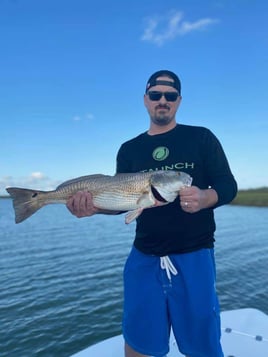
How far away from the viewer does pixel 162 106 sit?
4.09 metres

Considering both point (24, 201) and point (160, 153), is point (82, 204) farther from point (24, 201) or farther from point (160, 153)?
point (160, 153)

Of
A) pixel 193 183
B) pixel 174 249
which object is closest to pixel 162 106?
pixel 193 183

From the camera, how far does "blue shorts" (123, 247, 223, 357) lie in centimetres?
365

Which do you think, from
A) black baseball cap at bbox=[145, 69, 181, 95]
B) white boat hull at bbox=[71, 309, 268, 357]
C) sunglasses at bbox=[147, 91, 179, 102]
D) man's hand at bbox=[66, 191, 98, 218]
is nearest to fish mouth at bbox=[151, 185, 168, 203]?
man's hand at bbox=[66, 191, 98, 218]

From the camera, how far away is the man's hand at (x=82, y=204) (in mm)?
4062

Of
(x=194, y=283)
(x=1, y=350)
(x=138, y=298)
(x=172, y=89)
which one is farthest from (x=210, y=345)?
(x=1, y=350)

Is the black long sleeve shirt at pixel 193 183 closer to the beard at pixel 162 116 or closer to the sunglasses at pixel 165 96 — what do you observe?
the beard at pixel 162 116

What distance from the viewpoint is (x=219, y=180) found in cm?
375

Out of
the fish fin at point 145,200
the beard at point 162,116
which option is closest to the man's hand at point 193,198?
the fish fin at point 145,200

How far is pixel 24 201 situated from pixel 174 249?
1992mm

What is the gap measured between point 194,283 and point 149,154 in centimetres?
153

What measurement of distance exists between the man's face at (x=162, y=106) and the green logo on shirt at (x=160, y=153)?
12.2 inches

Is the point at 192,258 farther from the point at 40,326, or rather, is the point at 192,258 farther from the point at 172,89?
the point at 40,326

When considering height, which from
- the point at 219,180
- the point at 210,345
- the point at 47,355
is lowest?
the point at 47,355
